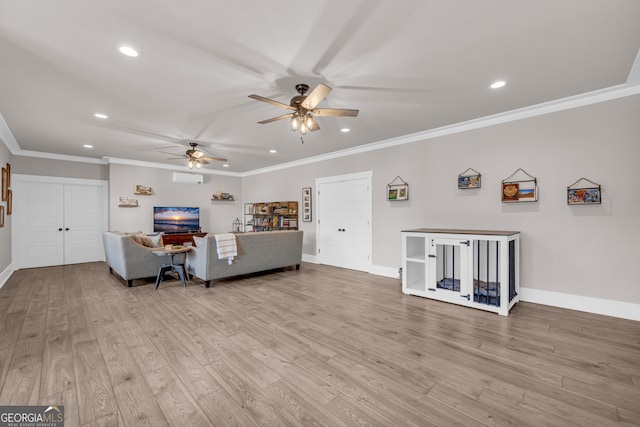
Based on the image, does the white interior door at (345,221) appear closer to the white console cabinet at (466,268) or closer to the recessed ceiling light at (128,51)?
the white console cabinet at (466,268)

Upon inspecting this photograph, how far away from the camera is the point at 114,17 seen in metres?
1.88

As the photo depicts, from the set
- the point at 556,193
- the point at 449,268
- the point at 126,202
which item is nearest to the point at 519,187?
the point at 556,193

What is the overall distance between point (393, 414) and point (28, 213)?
8.10m

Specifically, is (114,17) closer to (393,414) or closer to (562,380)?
(393,414)

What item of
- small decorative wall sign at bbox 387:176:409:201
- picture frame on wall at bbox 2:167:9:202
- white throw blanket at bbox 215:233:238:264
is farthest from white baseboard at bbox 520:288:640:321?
picture frame on wall at bbox 2:167:9:202

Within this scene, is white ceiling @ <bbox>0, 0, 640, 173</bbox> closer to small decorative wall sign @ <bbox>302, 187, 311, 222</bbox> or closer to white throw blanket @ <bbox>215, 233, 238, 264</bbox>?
white throw blanket @ <bbox>215, 233, 238, 264</bbox>

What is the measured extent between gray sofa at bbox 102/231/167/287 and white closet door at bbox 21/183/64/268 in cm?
257

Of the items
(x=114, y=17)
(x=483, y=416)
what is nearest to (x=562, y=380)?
(x=483, y=416)

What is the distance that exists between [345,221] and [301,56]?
3.94 metres

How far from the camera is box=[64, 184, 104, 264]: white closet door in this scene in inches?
251

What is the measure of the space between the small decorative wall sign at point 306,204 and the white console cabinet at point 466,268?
9.99 ft

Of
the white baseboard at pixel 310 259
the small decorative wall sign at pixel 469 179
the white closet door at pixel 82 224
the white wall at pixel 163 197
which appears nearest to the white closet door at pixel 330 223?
the white baseboard at pixel 310 259

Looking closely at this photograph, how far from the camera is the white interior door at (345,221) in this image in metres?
5.50

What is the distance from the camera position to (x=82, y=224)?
21.5 feet
